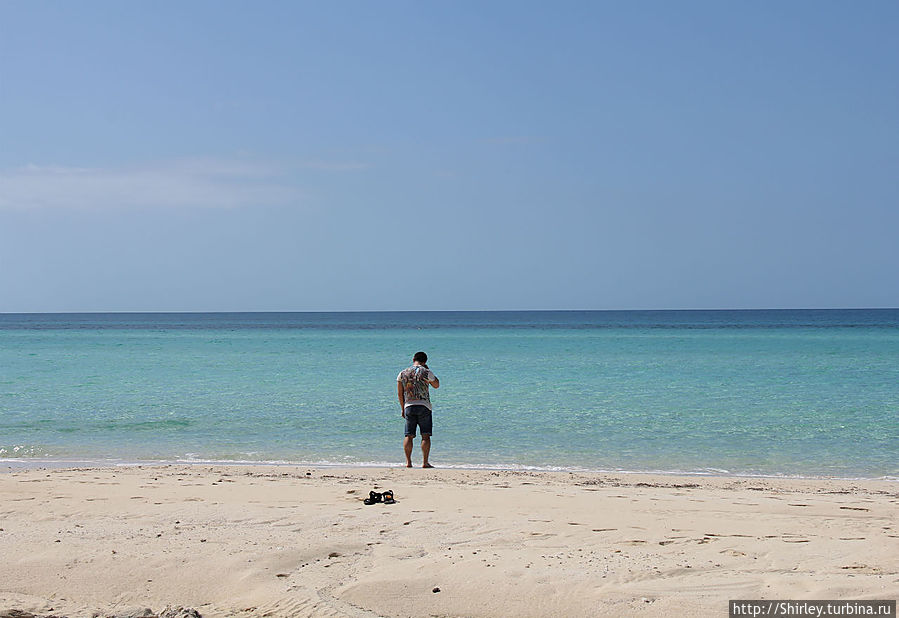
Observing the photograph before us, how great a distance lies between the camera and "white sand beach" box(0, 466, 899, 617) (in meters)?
4.53

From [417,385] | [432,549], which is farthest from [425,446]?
[432,549]

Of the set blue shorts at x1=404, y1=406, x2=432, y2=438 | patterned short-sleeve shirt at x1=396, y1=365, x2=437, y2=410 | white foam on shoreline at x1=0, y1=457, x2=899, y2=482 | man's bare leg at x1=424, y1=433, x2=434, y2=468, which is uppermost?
Result: patterned short-sleeve shirt at x1=396, y1=365, x2=437, y2=410

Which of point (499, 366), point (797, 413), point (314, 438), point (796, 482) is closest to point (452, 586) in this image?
point (796, 482)

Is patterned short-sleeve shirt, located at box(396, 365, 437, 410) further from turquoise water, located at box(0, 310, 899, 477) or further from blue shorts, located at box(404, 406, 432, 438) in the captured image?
turquoise water, located at box(0, 310, 899, 477)

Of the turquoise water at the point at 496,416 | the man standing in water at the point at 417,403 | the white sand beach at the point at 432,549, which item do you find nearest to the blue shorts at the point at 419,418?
the man standing in water at the point at 417,403

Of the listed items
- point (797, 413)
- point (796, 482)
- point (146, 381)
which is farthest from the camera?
point (146, 381)

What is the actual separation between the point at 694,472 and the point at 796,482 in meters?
1.37

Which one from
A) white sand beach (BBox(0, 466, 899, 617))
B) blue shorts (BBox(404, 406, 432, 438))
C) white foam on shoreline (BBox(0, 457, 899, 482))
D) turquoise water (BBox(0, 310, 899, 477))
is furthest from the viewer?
turquoise water (BBox(0, 310, 899, 477))

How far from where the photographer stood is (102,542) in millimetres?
5695

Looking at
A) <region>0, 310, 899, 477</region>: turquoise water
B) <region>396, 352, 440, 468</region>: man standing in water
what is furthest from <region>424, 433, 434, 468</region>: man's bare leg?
<region>0, 310, 899, 477</region>: turquoise water

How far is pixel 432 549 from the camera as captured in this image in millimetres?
5504

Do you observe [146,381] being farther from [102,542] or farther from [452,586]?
[452,586]

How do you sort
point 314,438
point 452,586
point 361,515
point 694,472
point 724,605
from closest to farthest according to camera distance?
point 724,605
point 452,586
point 361,515
point 694,472
point 314,438

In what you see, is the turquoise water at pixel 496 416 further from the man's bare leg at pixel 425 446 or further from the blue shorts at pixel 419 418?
the blue shorts at pixel 419 418
